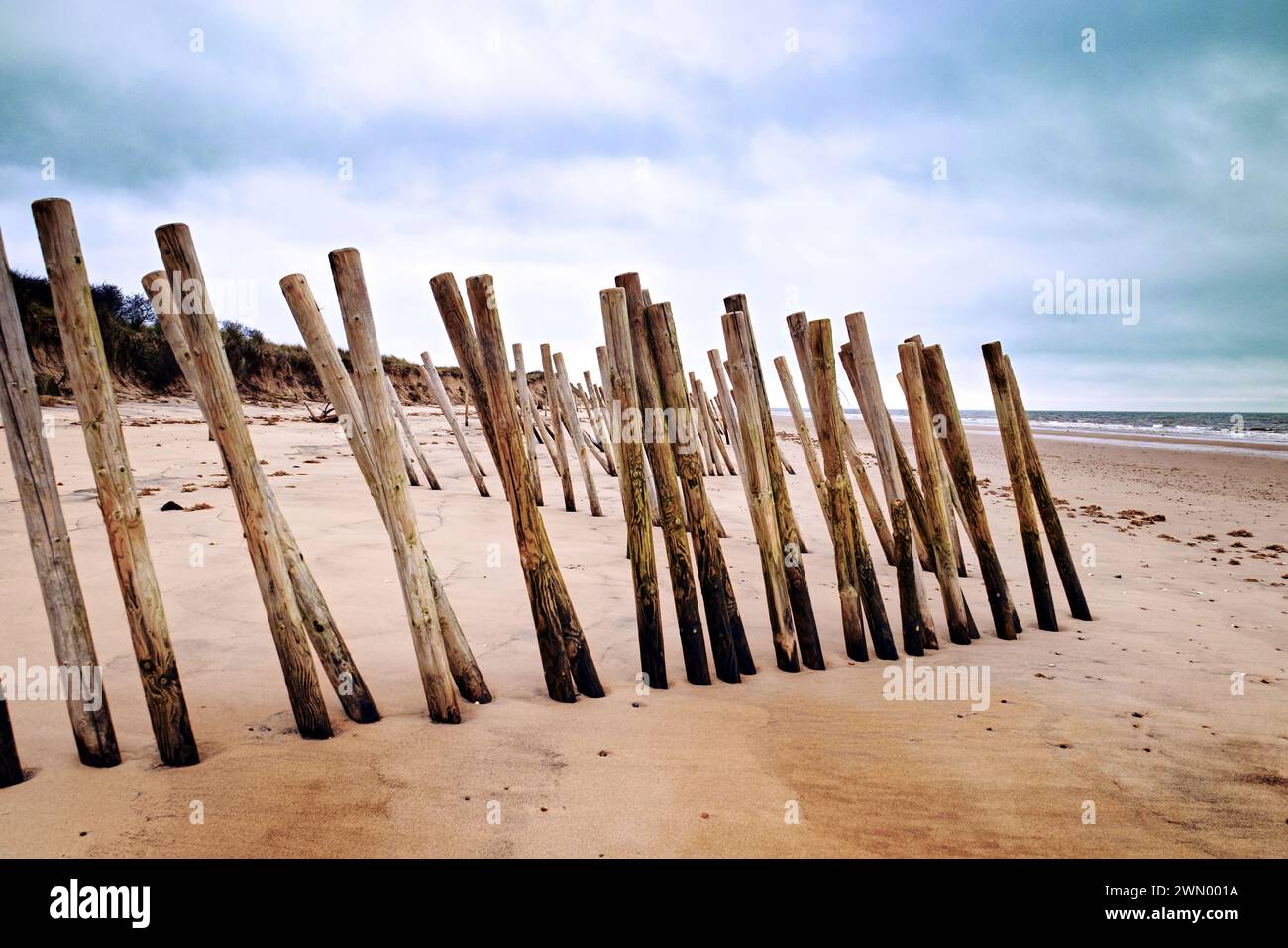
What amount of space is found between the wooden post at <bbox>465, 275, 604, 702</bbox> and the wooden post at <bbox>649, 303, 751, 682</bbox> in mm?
704

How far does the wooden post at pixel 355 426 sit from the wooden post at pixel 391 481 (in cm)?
6

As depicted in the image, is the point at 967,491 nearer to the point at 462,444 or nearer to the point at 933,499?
the point at 933,499

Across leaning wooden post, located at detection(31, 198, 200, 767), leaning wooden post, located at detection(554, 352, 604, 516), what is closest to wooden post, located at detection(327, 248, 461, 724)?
leaning wooden post, located at detection(31, 198, 200, 767)

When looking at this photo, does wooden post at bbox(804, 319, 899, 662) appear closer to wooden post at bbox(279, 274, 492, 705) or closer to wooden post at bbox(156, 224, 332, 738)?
wooden post at bbox(279, 274, 492, 705)

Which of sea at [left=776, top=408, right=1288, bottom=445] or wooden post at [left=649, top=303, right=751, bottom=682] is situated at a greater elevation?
wooden post at [left=649, top=303, right=751, bottom=682]

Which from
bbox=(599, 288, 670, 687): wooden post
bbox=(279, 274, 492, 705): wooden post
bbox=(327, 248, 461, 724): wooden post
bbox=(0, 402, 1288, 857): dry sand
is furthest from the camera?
bbox=(599, 288, 670, 687): wooden post

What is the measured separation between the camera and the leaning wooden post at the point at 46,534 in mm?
2426

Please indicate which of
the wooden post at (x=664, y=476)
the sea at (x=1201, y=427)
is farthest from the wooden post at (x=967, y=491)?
the sea at (x=1201, y=427)

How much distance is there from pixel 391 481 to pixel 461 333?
28.4 inches

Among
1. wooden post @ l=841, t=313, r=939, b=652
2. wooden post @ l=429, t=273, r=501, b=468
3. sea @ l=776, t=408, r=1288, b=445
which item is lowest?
sea @ l=776, t=408, r=1288, b=445

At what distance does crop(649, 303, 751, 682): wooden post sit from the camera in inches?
142

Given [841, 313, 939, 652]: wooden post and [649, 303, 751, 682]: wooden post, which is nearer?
[649, 303, 751, 682]: wooden post
